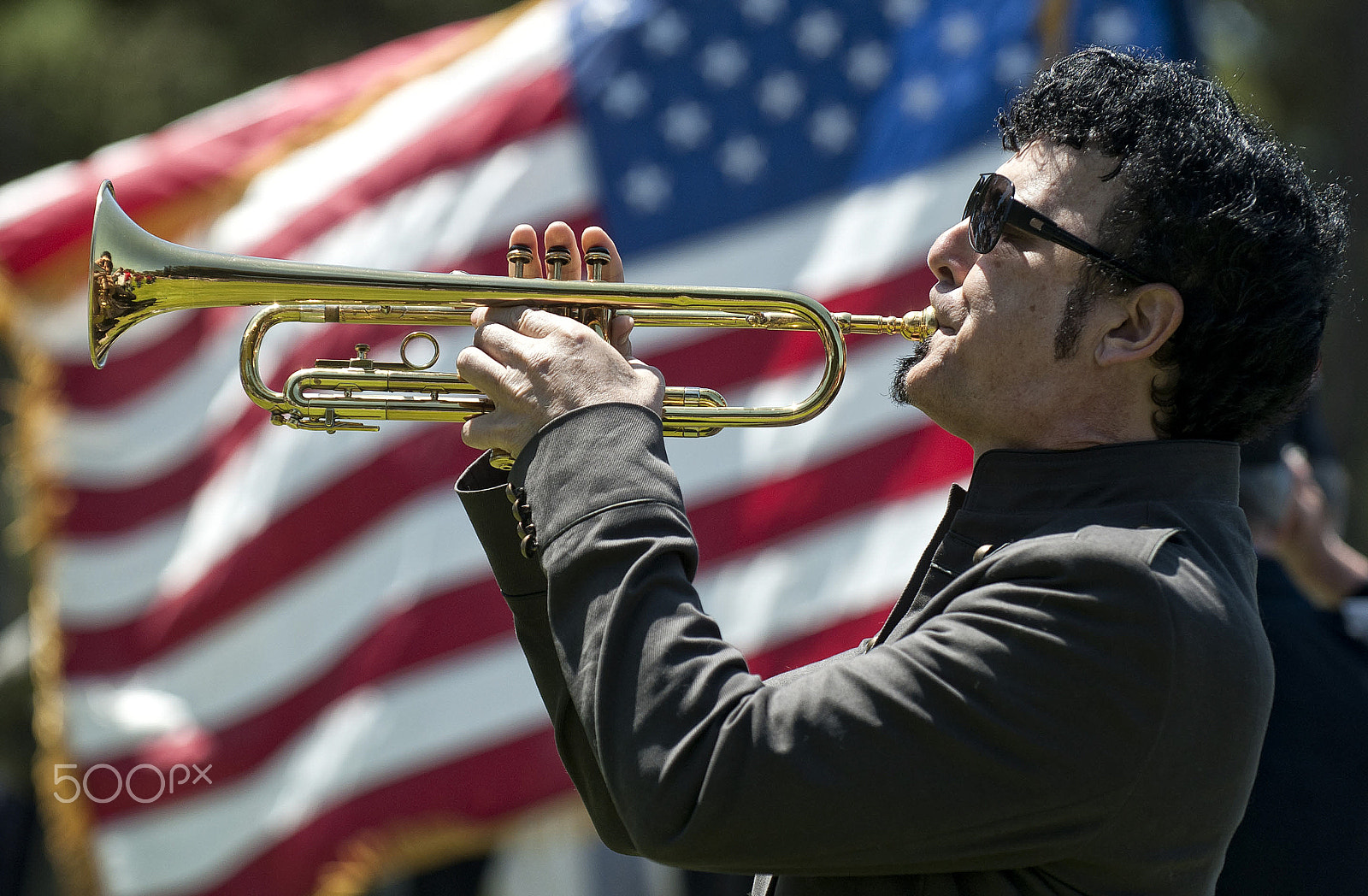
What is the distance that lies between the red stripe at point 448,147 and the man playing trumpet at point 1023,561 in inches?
112

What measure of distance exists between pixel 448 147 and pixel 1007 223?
3.12 m

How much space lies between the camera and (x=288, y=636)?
14.0ft

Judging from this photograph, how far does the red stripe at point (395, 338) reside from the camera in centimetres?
427

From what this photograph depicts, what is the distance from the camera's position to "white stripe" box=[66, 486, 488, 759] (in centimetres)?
416

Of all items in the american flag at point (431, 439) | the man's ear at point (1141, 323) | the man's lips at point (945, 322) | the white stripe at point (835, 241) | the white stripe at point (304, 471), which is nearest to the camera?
the man's ear at point (1141, 323)

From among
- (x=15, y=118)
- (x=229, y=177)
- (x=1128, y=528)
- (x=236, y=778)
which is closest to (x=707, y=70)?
(x=229, y=177)

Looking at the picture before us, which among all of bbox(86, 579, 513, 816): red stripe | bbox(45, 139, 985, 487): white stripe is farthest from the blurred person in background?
bbox(86, 579, 513, 816): red stripe

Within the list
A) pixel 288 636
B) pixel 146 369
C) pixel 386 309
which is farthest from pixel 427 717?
pixel 386 309

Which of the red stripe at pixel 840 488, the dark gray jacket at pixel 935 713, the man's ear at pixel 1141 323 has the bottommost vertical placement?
the red stripe at pixel 840 488

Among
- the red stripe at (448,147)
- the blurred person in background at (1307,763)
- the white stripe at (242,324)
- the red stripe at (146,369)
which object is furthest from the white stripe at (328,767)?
the blurred person in background at (1307,763)

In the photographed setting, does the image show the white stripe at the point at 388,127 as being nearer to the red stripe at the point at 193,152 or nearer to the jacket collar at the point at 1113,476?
the red stripe at the point at 193,152

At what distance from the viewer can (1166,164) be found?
1712 millimetres

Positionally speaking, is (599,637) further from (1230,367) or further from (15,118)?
(15,118)

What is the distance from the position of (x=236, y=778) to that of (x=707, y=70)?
2.79 m
